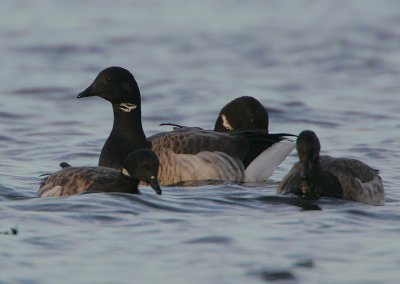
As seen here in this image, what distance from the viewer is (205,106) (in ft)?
77.5

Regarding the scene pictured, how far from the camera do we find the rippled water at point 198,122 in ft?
35.0

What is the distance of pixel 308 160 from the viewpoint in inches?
510

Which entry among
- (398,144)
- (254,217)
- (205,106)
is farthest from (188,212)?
(205,106)

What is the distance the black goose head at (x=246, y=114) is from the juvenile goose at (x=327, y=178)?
8.42ft

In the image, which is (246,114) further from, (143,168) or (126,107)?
(143,168)

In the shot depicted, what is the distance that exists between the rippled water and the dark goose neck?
0.99 metres

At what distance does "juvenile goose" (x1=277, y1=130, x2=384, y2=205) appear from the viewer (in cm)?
1296

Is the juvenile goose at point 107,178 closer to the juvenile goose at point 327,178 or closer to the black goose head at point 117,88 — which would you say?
the juvenile goose at point 327,178

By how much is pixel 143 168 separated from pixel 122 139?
3.04 m

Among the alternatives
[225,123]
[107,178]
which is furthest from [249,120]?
[107,178]

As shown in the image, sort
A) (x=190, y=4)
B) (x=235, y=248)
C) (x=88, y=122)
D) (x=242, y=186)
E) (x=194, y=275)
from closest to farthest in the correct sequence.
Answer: (x=194, y=275) < (x=235, y=248) < (x=242, y=186) < (x=88, y=122) < (x=190, y=4)

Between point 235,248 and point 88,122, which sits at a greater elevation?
point 88,122

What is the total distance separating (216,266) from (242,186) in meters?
4.79

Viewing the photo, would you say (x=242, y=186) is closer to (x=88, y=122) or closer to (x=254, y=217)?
(x=254, y=217)
